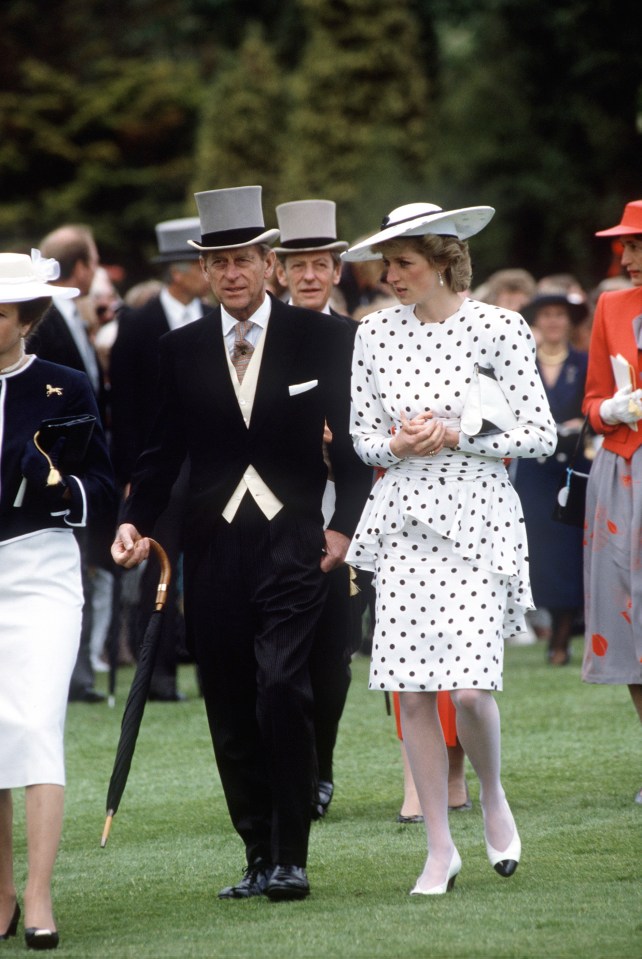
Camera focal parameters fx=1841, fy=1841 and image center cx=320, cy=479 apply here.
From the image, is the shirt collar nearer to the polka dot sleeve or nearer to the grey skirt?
the polka dot sleeve

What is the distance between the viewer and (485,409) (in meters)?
5.78

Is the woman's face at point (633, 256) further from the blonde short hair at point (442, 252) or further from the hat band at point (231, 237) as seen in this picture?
the hat band at point (231, 237)

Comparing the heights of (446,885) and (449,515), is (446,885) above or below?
below

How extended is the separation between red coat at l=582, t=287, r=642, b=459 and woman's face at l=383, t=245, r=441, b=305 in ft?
6.07

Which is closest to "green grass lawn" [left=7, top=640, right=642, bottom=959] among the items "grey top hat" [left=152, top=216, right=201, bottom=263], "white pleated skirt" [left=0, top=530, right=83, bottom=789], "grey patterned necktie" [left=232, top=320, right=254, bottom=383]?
"white pleated skirt" [left=0, top=530, right=83, bottom=789]

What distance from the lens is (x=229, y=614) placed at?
6.00 meters

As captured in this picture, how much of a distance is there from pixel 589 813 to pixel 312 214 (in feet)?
9.60

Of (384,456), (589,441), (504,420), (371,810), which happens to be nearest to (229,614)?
(384,456)

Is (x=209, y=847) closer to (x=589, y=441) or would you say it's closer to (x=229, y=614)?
(x=229, y=614)

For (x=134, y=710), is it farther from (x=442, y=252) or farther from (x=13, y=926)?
(x=442, y=252)

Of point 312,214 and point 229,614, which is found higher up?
point 312,214

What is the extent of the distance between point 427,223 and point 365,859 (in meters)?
2.28

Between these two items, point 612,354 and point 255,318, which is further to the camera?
point 612,354

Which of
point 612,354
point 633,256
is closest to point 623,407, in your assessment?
point 612,354
